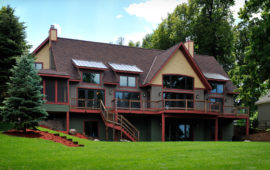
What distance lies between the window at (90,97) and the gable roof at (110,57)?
1199 millimetres

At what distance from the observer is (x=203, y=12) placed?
143ft

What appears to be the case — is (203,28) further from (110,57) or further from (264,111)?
(110,57)

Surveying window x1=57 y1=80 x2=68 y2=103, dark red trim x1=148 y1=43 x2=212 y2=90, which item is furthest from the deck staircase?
dark red trim x1=148 y1=43 x2=212 y2=90

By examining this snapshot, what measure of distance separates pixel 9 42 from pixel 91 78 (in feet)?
24.5

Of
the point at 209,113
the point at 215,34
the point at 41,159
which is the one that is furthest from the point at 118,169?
the point at 215,34

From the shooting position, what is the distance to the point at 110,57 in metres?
28.7

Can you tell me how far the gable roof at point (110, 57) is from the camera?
26.0 m

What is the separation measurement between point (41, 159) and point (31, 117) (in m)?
7.28

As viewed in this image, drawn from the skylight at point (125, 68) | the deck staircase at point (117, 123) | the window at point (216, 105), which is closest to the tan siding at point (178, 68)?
the skylight at point (125, 68)

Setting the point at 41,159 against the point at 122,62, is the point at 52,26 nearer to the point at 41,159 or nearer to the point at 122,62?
the point at 122,62

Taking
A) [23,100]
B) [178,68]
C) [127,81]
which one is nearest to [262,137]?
[178,68]

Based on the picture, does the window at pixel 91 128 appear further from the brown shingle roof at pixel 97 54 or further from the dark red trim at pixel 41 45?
the dark red trim at pixel 41 45

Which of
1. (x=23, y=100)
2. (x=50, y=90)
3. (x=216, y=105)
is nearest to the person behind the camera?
(x=23, y=100)

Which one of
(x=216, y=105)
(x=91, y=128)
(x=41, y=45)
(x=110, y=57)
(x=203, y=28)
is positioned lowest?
(x=91, y=128)
